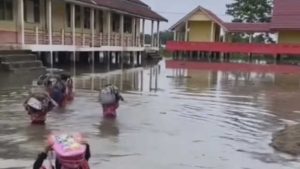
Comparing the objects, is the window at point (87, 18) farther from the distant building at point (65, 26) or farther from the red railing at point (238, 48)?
the red railing at point (238, 48)

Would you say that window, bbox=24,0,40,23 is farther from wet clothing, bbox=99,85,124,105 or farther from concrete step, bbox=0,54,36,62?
wet clothing, bbox=99,85,124,105

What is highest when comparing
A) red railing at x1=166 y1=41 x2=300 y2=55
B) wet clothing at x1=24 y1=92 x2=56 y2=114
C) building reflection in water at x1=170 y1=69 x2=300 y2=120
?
red railing at x1=166 y1=41 x2=300 y2=55

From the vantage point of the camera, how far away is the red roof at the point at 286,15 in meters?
51.6

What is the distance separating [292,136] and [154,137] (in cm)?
267

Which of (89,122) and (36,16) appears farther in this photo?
(36,16)

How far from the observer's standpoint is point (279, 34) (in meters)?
54.5

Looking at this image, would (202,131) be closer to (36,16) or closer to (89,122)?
(89,122)

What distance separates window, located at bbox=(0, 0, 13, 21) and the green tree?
4728 centimetres

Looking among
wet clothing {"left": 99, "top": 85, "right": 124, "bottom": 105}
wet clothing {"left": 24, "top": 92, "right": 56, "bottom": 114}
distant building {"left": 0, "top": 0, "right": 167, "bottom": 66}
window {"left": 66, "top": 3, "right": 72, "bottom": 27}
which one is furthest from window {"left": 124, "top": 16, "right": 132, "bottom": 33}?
wet clothing {"left": 24, "top": 92, "right": 56, "bottom": 114}

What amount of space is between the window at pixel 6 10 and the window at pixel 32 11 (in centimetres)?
138

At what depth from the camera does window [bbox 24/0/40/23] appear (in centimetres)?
2920

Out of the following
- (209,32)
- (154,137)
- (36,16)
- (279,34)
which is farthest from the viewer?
(209,32)

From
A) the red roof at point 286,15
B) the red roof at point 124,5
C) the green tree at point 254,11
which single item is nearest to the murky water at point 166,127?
the red roof at point 124,5

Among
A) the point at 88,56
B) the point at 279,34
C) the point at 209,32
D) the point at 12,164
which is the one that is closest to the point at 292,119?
the point at 12,164
